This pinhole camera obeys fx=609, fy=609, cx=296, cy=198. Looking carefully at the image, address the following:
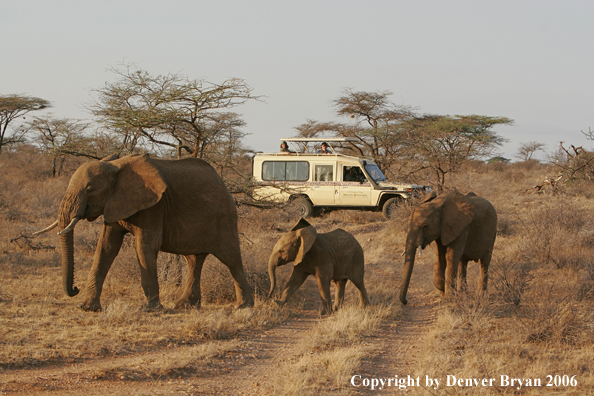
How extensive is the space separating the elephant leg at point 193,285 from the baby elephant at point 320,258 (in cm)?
101

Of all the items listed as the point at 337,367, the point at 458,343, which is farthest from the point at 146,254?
the point at 458,343

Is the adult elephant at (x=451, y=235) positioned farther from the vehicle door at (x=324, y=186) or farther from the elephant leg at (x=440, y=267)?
the vehicle door at (x=324, y=186)

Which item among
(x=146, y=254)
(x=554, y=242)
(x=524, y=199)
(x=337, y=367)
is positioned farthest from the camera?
(x=524, y=199)

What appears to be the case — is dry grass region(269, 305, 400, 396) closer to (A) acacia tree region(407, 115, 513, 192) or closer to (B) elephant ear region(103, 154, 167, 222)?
(B) elephant ear region(103, 154, 167, 222)

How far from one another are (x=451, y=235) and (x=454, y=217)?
0.27 meters

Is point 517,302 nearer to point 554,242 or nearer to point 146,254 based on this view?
point 554,242

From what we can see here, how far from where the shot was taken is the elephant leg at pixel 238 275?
8.45m

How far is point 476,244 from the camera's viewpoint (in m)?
9.42

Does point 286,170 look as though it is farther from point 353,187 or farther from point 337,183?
point 353,187

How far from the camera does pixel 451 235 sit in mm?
8773

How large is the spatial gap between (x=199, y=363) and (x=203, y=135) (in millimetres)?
5637

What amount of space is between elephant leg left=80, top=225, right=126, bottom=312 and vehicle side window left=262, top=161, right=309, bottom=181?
13.1 metres

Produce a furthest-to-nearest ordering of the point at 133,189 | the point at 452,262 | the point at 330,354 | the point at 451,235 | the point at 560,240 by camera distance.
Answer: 1. the point at 560,240
2. the point at 452,262
3. the point at 451,235
4. the point at 133,189
5. the point at 330,354

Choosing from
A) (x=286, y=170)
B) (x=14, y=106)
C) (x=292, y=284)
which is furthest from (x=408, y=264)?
(x=14, y=106)
